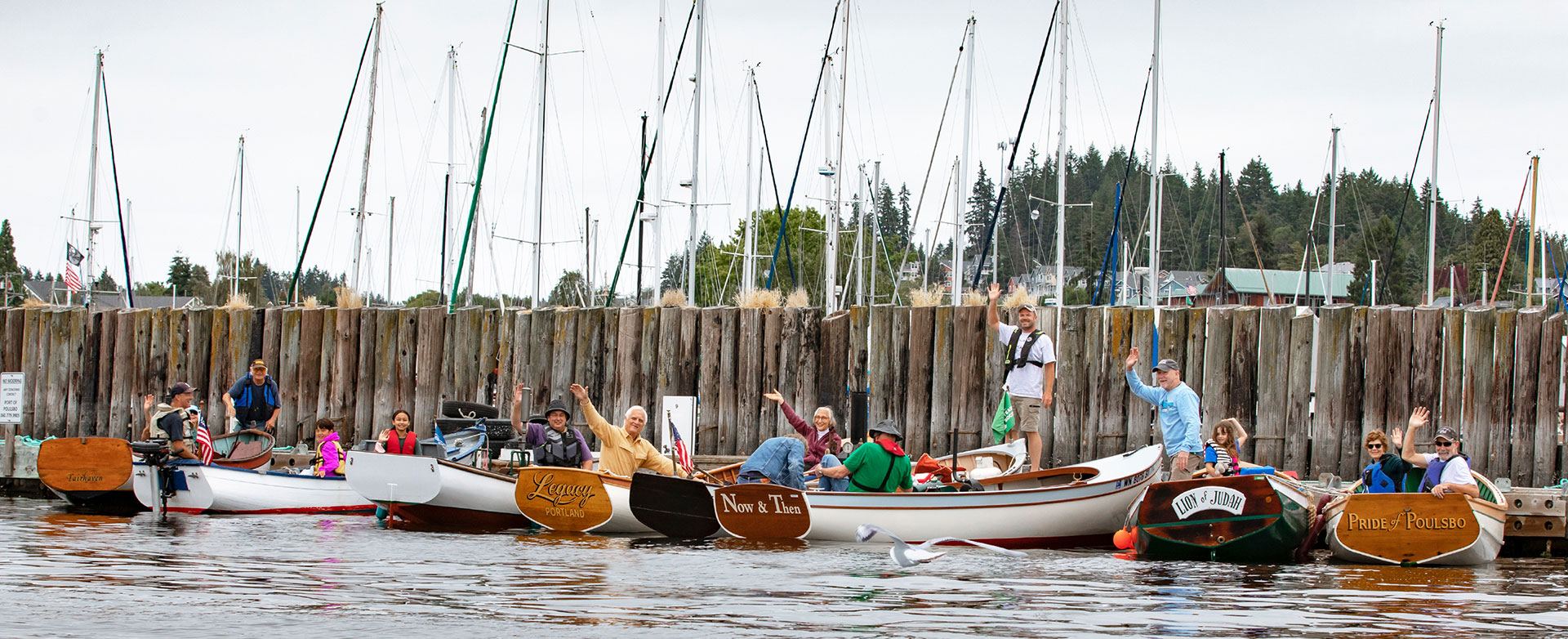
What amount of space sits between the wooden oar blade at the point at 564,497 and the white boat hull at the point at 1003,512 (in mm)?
2396

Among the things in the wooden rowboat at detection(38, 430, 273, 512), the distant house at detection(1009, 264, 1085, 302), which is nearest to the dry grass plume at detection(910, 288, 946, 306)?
the wooden rowboat at detection(38, 430, 273, 512)

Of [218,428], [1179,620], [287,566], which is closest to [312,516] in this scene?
[218,428]

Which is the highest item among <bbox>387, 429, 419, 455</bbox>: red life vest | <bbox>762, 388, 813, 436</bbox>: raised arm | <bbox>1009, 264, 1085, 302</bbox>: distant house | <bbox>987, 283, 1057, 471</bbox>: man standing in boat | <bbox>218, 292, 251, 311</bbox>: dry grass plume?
<bbox>1009, 264, 1085, 302</bbox>: distant house

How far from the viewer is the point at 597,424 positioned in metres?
15.2

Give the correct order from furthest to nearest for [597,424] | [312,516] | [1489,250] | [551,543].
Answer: [1489,250] < [312,516] < [597,424] < [551,543]

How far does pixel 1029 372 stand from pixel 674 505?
13.8 ft

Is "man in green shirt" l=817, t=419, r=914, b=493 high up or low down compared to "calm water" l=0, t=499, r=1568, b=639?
up

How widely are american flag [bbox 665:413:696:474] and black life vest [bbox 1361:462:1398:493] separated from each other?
23.9 ft

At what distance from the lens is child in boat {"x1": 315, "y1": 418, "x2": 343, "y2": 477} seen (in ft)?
57.0

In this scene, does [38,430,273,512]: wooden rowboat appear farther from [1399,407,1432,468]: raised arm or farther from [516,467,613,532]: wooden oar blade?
[1399,407,1432,468]: raised arm

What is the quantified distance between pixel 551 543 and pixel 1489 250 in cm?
7178

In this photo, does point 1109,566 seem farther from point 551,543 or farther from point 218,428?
point 218,428

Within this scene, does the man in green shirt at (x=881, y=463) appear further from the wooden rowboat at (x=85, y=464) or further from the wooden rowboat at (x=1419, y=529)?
the wooden rowboat at (x=85, y=464)

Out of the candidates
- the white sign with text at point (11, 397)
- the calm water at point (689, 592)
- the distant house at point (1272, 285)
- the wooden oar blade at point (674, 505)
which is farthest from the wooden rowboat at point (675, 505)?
the distant house at point (1272, 285)
